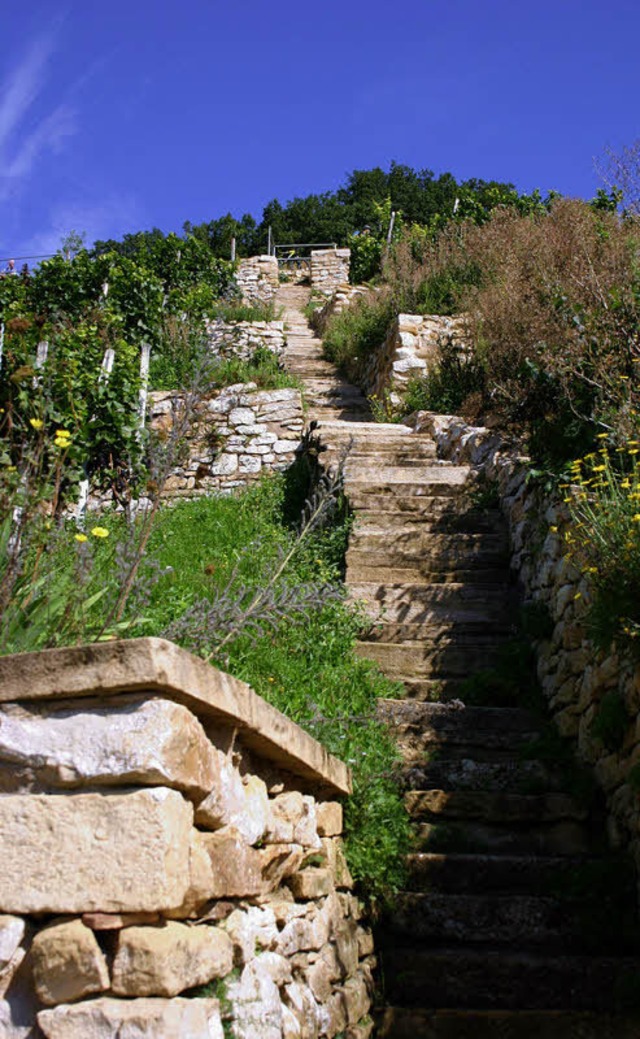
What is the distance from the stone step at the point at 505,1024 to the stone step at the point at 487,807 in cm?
107

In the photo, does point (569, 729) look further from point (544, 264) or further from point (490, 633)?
point (544, 264)

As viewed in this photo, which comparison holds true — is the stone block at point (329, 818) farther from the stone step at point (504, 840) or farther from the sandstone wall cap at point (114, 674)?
the sandstone wall cap at point (114, 674)

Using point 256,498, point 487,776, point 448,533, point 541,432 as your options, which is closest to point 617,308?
point 541,432

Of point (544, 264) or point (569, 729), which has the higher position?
point (544, 264)

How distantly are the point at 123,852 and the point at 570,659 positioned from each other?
11.9 feet

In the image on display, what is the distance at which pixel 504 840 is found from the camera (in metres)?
4.57

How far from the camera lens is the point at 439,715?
5.30 metres

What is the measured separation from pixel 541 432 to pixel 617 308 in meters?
1.07

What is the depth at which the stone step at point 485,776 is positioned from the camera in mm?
4809

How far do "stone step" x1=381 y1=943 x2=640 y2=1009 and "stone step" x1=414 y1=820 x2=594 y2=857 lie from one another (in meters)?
0.57

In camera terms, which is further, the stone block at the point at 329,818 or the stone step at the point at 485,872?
the stone step at the point at 485,872

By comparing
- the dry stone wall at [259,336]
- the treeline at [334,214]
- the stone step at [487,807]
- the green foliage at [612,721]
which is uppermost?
the treeline at [334,214]

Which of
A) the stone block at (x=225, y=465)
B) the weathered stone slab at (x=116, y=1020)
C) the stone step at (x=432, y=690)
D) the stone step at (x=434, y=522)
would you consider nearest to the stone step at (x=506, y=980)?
the stone step at (x=432, y=690)

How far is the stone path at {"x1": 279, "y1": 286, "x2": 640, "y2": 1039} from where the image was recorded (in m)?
3.79
